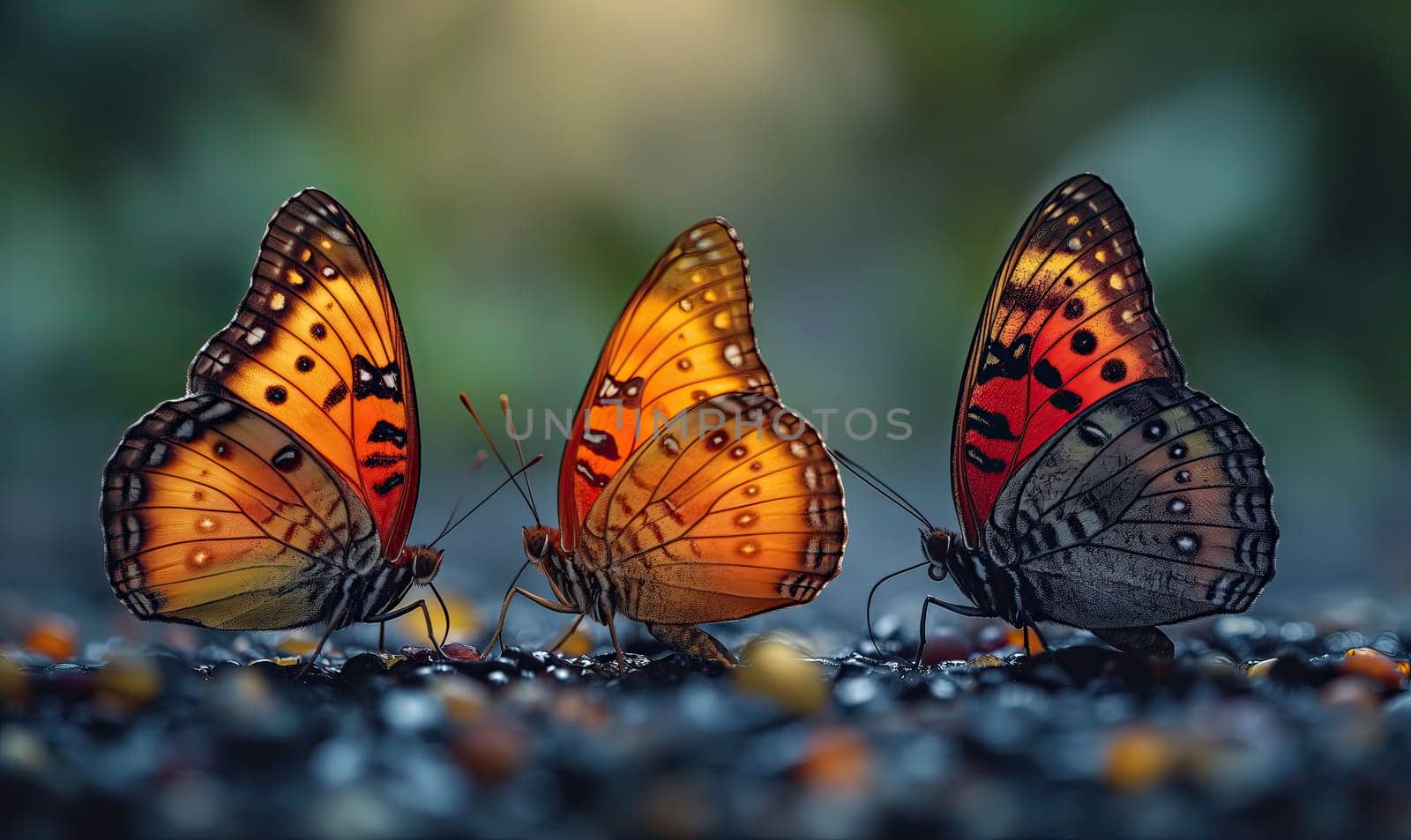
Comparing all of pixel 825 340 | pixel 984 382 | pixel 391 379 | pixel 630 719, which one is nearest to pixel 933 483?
pixel 825 340

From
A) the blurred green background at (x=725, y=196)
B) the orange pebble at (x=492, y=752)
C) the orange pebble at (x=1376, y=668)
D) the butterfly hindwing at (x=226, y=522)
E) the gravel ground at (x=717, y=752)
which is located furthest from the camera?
the blurred green background at (x=725, y=196)

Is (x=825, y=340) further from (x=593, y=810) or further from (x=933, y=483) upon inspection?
(x=593, y=810)

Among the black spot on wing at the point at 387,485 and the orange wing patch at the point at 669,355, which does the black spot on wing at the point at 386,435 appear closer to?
the black spot on wing at the point at 387,485

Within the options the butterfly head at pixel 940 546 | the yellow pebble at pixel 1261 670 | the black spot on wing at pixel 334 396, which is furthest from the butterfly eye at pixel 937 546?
the black spot on wing at pixel 334 396

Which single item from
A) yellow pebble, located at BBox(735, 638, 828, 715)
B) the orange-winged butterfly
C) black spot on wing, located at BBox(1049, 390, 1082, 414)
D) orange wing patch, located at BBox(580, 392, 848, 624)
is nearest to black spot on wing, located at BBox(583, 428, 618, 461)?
orange wing patch, located at BBox(580, 392, 848, 624)

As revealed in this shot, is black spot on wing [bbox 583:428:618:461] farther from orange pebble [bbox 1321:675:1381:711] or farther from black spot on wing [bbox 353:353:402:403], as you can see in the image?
orange pebble [bbox 1321:675:1381:711]

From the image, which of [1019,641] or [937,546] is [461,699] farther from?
[1019,641]
